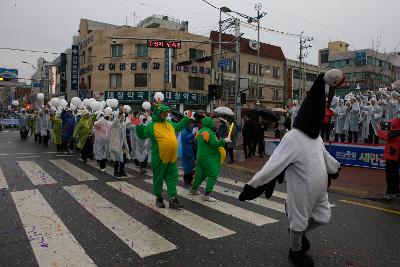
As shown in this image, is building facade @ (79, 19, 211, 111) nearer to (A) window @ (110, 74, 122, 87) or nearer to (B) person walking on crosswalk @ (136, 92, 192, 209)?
(A) window @ (110, 74, 122, 87)

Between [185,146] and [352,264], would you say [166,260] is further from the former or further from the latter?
[185,146]

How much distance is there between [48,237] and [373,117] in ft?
44.3

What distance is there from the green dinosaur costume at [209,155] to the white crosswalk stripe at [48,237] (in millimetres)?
2752

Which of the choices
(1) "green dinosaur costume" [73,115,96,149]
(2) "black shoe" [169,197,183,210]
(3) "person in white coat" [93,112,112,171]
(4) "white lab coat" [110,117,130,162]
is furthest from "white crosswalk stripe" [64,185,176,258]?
(1) "green dinosaur costume" [73,115,96,149]

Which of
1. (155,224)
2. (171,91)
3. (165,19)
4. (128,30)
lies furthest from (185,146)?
(165,19)

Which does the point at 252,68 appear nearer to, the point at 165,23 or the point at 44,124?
the point at 165,23

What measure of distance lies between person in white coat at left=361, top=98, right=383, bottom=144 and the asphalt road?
799 centimetres

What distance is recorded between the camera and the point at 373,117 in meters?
14.8

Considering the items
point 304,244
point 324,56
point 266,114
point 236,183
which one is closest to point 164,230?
point 304,244

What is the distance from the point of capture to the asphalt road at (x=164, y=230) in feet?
14.1

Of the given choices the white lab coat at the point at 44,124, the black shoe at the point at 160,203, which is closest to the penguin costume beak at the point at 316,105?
the black shoe at the point at 160,203

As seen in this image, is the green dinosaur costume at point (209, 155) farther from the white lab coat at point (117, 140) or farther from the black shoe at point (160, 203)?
the white lab coat at point (117, 140)

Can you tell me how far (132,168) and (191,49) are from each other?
95.1 feet

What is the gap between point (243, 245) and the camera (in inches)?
186
